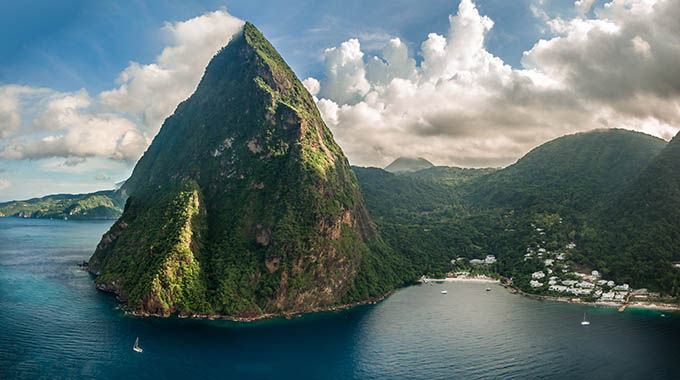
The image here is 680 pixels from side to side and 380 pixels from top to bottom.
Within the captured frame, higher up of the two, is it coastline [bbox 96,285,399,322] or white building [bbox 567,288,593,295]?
white building [bbox 567,288,593,295]

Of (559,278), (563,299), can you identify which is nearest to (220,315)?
(563,299)

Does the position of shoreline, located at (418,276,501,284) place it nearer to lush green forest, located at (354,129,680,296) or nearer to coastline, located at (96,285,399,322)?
lush green forest, located at (354,129,680,296)

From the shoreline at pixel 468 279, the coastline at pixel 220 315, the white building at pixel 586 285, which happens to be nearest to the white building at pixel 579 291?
the white building at pixel 586 285

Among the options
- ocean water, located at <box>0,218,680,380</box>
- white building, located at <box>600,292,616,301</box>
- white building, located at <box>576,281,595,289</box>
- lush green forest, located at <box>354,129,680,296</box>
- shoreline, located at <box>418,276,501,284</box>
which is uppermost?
lush green forest, located at <box>354,129,680,296</box>

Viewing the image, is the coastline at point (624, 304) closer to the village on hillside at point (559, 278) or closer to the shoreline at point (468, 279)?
the village on hillside at point (559, 278)

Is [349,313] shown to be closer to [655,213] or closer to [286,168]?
[286,168]

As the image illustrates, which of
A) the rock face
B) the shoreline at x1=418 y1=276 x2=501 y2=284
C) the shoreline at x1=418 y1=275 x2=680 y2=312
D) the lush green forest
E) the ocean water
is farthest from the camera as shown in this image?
the shoreline at x1=418 y1=276 x2=501 y2=284

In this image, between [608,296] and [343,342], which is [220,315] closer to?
[343,342]

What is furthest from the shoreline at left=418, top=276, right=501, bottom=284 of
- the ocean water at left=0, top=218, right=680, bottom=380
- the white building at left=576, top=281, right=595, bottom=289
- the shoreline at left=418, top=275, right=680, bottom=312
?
the ocean water at left=0, top=218, right=680, bottom=380
